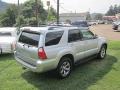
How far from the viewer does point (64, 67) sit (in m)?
7.04

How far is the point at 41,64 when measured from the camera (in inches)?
245

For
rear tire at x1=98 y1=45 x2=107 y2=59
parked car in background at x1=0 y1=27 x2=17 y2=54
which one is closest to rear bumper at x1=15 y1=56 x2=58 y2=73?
rear tire at x1=98 y1=45 x2=107 y2=59

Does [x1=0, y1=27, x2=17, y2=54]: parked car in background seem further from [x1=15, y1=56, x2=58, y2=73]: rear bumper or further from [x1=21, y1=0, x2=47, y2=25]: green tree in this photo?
[x1=21, y1=0, x2=47, y2=25]: green tree

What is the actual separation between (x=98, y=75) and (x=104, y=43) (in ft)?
8.77

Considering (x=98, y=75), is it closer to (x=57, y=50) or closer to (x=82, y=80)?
(x=82, y=80)

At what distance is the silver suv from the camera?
20.7 feet

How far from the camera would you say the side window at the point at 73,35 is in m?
7.35

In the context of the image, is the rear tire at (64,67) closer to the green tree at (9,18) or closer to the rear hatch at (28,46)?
the rear hatch at (28,46)

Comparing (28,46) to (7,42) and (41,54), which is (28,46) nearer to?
(41,54)

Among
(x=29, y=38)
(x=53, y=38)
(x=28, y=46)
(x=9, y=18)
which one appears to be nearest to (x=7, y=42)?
(x=29, y=38)

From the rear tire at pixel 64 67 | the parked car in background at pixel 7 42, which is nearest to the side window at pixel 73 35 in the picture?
the rear tire at pixel 64 67

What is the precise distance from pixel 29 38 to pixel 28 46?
33 centimetres

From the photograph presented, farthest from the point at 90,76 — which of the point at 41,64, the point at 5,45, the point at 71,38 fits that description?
the point at 5,45

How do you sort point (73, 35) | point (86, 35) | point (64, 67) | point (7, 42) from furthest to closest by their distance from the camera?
point (7, 42) < point (86, 35) < point (73, 35) < point (64, 67)
